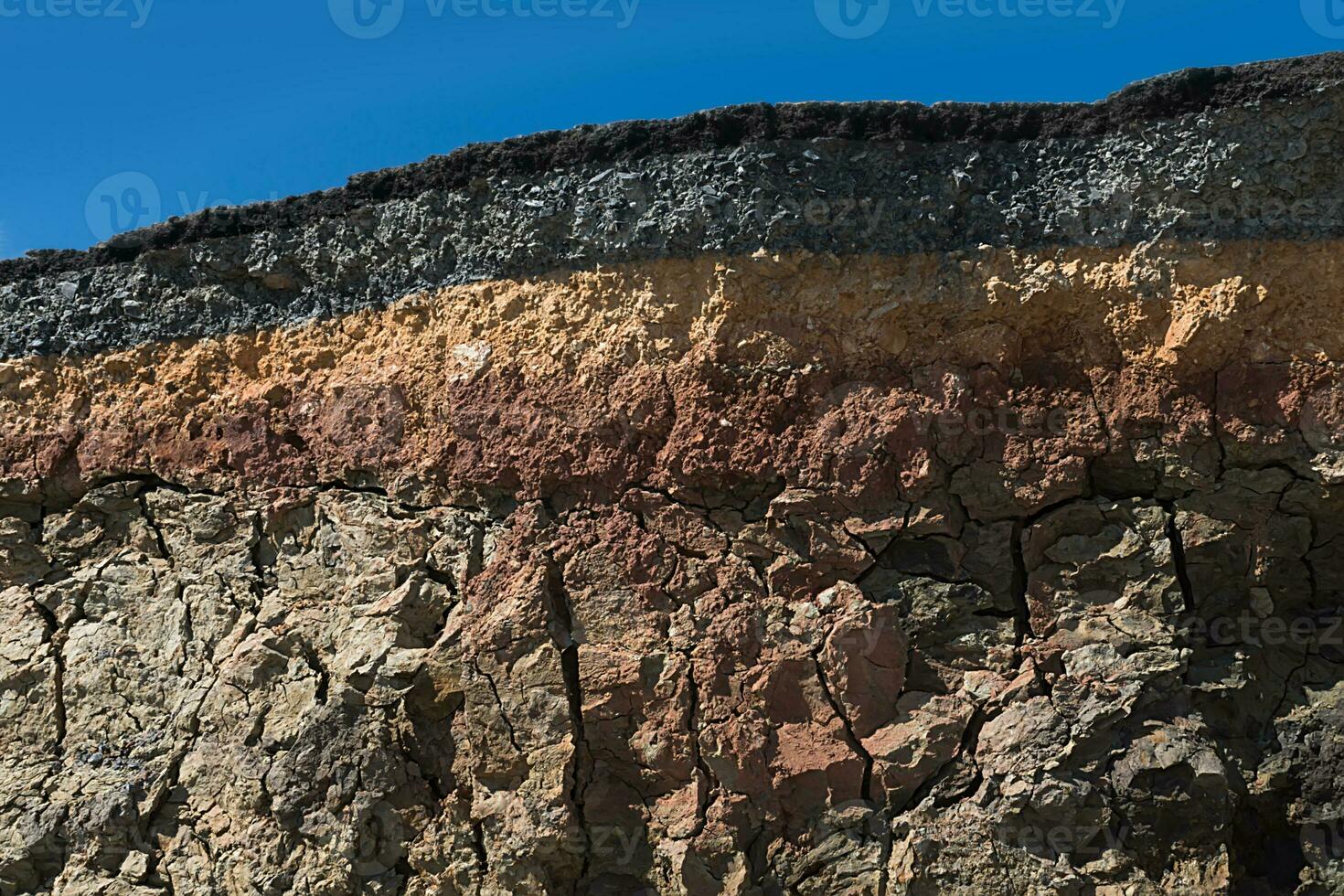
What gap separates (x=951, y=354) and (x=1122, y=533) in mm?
833

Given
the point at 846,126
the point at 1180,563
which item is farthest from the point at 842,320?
the point at 1180,563

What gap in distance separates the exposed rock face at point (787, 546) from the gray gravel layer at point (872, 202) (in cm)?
1

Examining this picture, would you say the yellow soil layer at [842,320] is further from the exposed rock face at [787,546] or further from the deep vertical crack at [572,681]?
the deep vertical crack at [572,681]

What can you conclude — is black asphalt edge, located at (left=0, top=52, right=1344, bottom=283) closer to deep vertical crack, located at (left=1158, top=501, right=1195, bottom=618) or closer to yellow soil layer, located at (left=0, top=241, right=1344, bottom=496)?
yellow soil layer, located at (left=0, top=241, right=1344, bottom=496)

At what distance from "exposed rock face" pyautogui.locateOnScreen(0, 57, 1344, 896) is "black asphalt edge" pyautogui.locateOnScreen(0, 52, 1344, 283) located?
0.05 feet

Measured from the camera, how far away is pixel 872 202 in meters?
4.23

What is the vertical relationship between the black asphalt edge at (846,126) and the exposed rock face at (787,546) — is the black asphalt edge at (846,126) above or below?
above

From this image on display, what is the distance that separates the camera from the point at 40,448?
5.22 m

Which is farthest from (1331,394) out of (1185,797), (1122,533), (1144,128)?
(1185,797)

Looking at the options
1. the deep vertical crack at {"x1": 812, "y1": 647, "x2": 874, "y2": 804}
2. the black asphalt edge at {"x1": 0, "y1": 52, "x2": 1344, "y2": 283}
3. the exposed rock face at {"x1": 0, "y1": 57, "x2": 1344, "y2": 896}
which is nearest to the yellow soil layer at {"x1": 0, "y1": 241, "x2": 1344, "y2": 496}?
the exposed rock face at {"x1": 0, "y1": 57, "x2": 1344, "y2": 896}

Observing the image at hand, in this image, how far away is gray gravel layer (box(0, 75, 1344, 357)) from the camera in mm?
4016

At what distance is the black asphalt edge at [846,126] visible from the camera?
404 cm

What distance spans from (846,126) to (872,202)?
0.95 feet

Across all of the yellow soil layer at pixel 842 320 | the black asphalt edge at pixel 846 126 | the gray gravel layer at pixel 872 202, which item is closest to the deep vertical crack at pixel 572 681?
the yellow soil layer at pixel 842 320
